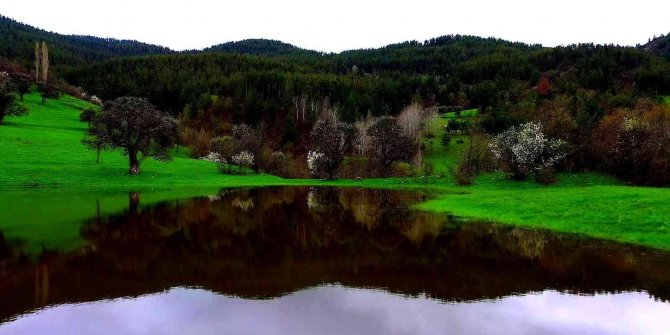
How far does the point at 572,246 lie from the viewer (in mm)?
23797

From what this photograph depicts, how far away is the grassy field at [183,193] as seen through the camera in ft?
88.1

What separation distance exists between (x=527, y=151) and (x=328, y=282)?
4234 cm

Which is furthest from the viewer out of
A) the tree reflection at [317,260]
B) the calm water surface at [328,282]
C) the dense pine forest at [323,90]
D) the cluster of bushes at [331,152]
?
the dense pine forest at [323,90]

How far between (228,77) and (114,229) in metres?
168

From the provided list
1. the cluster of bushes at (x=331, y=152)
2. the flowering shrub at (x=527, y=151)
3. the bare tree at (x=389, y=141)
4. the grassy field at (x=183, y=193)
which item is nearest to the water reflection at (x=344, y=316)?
the grassy field at (x=183, y=193)

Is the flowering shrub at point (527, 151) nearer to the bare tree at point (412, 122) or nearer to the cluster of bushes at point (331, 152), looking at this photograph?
the cluster of bushes at point (331, 152)

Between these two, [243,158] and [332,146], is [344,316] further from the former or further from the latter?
[243,158]

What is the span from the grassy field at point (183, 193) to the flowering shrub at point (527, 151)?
2547mm

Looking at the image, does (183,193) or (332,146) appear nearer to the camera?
(183,193)

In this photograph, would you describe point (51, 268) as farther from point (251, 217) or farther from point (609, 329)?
point (609, 329)

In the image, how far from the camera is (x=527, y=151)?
52.9 meters

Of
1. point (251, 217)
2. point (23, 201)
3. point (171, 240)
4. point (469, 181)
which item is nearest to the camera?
point (171, 240)

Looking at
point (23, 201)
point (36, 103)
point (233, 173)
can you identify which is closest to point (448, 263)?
point (23, 201)

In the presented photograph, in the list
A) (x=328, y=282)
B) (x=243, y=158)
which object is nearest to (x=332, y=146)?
(x=243, y=158)
